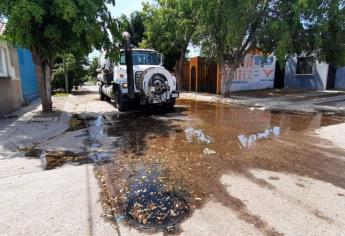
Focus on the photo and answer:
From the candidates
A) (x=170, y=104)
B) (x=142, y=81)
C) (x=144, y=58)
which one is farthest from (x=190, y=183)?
(x=144, y=58)

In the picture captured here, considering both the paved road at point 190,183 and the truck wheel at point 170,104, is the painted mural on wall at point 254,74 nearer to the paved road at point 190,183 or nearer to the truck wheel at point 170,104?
the truck wheel at point 170,104

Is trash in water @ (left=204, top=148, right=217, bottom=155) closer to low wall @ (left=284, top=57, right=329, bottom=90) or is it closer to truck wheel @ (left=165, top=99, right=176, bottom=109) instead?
truck wheel @ (left=165, top=99, right=176, bottom=109)

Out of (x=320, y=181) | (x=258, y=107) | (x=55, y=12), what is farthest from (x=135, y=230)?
(x=258, y=107)

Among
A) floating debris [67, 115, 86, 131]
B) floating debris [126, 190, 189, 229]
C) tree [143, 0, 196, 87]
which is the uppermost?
tree [143, 0, 196, 87]

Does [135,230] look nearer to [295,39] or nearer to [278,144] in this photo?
[278,144]

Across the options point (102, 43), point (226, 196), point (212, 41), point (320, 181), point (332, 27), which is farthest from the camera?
point (212, 41)

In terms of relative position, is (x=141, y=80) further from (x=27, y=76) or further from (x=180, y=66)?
(x=180, y=66)

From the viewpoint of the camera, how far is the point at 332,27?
13703mm

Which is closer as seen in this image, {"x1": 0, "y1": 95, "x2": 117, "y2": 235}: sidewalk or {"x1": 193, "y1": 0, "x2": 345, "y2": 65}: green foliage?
{"x1": 0, "y1": 95, "x2": 117, "y2": 235}: sidewalk

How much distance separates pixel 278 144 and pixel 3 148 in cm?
653

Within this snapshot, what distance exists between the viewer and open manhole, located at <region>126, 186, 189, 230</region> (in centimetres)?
312

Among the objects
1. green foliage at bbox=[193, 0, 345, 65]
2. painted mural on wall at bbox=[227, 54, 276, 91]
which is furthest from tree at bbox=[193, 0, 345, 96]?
painted mural on wall at bbox=[227, 54, 276, 91]

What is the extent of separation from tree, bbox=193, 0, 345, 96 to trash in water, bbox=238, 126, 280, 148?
5836 millimetres

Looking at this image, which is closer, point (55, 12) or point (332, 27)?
point (55, 12)
